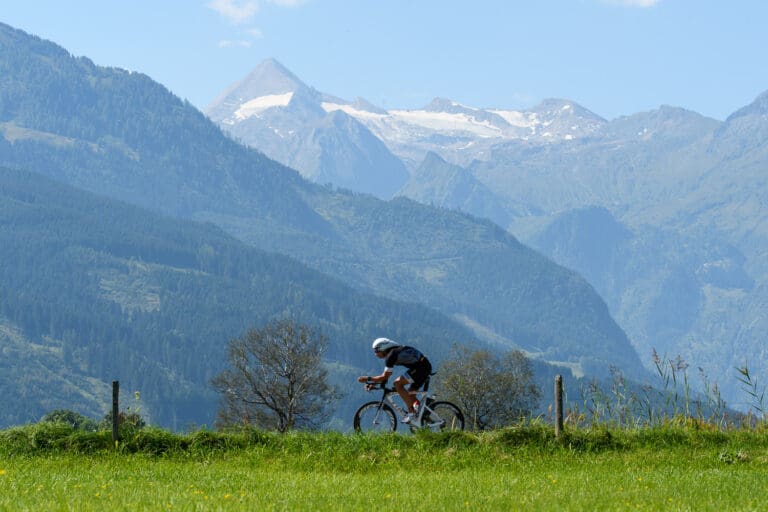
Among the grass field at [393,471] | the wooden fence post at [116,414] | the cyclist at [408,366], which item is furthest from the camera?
the cyclist at [408,366]

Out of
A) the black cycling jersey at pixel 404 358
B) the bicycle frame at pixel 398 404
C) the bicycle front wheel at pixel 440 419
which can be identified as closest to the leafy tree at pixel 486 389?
the bicycle front wheel at pixel 440 419

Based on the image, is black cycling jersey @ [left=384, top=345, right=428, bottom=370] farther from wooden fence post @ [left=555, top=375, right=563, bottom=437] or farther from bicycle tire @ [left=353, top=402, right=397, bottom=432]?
wooden fence post @ [left=555, top=375, right=563, bottom=437]

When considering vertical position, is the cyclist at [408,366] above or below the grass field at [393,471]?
above

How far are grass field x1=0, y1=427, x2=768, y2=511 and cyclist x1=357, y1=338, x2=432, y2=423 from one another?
5.11 feet

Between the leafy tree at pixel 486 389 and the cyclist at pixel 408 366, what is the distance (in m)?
67.7

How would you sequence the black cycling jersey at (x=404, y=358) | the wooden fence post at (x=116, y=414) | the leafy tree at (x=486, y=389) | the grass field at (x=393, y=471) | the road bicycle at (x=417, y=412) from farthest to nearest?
the leafy tree at (x=486, y=389)
the road bicycle at (x=417, y=412)
the black cycling jersey at (x=404, y=358)
the wooden fence post at (x=116, y=414)
the grass field at (x=393, y=471)

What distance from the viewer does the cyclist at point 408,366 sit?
2353cm

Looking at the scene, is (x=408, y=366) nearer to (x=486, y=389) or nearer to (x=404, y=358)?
(x=404, y=358)

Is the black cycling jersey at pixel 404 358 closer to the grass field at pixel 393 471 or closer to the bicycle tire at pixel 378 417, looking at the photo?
the bicycle tire at pixel 378 417

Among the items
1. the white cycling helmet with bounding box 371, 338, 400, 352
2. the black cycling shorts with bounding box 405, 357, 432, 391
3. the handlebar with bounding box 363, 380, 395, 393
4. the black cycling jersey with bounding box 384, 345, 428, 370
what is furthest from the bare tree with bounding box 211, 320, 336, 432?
the white cycling helmet with bounding box 371, 338, 400, 352

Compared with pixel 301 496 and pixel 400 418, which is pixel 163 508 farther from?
pixel 400 418

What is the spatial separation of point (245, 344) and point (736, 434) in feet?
284

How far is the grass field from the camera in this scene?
1608 centimetres

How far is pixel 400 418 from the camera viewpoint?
24672mm
